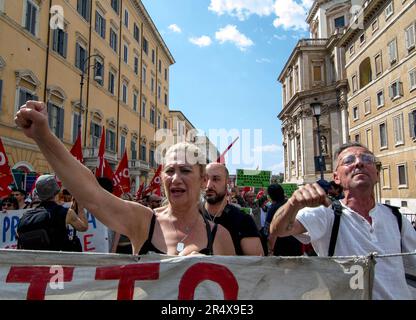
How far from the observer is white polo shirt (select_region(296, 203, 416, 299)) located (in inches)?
74.9

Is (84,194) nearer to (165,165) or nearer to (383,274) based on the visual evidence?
(165,165)

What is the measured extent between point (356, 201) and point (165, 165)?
1.20 meters

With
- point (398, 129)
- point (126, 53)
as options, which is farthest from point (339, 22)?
point (126, 53)

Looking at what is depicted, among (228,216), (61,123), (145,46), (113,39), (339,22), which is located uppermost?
(339,22)

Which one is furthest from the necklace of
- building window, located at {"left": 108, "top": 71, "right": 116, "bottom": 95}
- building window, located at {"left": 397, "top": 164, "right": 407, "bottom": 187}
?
building window, located at {"left": 108, "top": 71, "right": 116, "bottom": 95}

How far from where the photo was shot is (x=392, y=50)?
77.6ft

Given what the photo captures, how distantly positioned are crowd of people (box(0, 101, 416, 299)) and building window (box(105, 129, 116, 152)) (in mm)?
23557

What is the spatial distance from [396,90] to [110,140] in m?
20.5

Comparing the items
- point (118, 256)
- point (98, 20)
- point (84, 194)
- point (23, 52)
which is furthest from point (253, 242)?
point (98, 20)

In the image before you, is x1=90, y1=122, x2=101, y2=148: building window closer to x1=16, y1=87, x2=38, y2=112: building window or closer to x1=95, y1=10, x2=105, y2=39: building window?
x1=16, y1=87, x2=38, y2=112: building window

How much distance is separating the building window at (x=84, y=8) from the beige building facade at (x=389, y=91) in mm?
20306

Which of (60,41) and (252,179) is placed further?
(60,41)

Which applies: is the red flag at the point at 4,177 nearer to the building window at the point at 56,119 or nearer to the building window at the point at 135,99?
the building window at the point at 56,119

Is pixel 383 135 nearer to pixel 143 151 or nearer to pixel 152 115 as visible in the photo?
pixel 143 151
